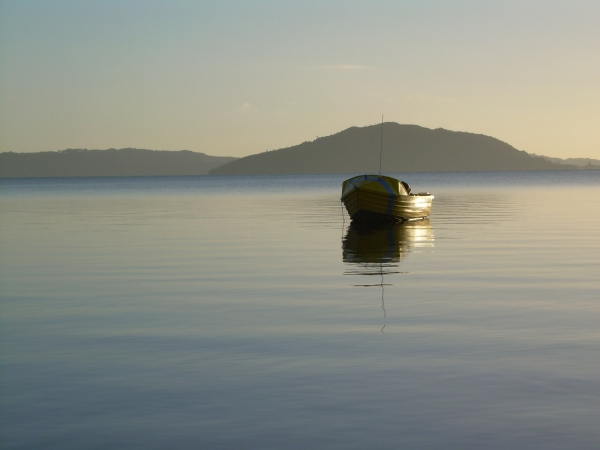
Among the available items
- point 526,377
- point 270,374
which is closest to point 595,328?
point 526,377

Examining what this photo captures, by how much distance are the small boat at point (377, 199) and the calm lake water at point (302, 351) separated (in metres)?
16.1

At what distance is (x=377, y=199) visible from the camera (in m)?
41.9

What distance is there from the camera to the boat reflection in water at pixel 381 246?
22.1 meters

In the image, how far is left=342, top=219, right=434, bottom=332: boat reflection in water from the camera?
2209 cm

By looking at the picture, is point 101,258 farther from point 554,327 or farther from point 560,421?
point 560,421

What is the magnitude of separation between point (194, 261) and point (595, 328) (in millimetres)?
13519

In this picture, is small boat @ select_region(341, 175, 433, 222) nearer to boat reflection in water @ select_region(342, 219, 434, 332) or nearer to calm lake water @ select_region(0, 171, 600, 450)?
boat reflection in water @ select_region(342, 219, 434, 332)

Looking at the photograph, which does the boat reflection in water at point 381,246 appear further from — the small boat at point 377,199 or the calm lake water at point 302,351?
the small boat at point 377,199

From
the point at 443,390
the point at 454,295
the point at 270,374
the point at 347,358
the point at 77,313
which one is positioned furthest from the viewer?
the point at 454,295

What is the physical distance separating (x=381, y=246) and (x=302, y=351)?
1868 centimetres

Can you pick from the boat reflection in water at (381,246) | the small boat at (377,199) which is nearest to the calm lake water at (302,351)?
the boat reflection in water at (381,246)

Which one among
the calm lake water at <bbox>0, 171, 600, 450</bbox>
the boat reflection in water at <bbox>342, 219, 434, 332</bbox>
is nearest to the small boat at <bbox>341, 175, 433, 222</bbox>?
the boat reflection in water at <bbox>342, 219, 434, 332</bbox>

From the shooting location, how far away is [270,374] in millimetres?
10602

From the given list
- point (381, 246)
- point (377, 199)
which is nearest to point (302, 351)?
point (381, 246)
